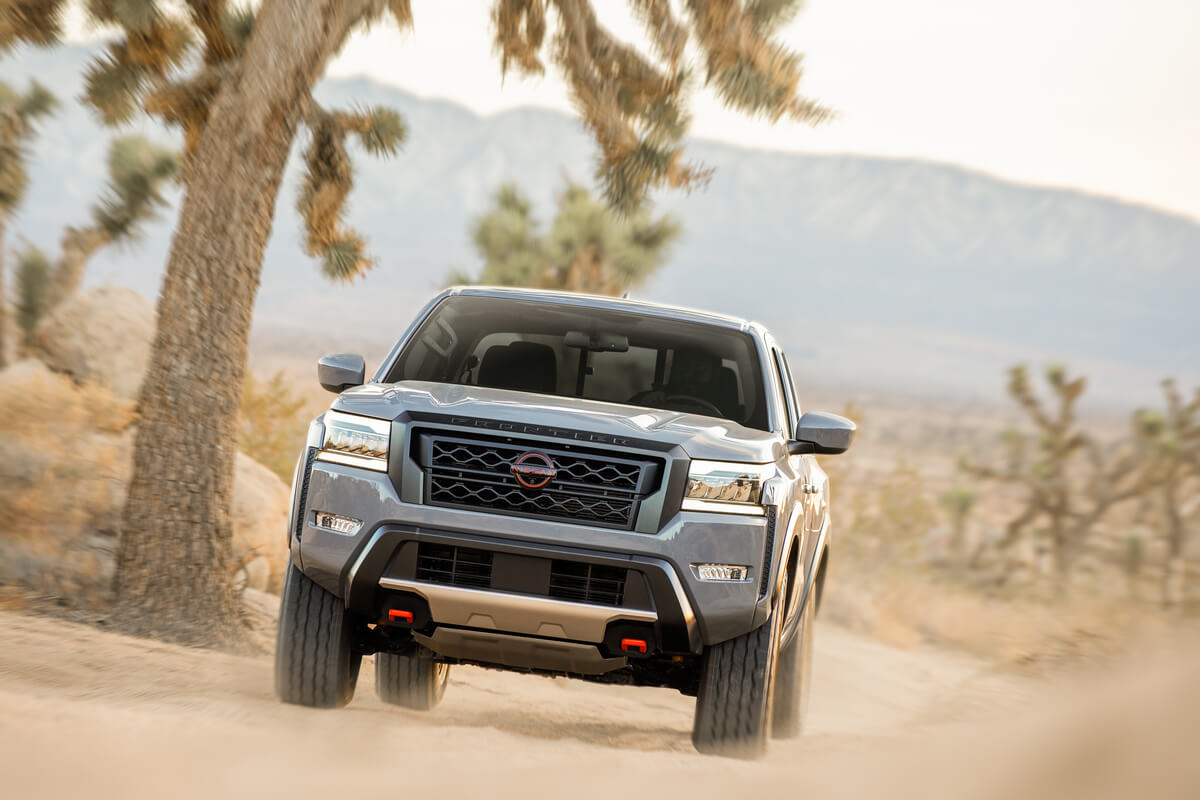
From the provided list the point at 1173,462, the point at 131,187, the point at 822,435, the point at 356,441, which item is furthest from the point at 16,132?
the point at 1173,462

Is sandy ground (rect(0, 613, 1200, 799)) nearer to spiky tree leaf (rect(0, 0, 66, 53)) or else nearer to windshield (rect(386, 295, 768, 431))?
windshield (rect(386, 295, 768, 431))

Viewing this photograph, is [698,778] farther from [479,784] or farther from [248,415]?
[248,415]

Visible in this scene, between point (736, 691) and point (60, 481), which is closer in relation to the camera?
point (736, 691)

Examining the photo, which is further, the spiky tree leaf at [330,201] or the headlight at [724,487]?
the spiky tree leaf at [330,201]

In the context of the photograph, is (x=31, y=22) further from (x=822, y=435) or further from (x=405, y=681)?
(x=822, y=435)

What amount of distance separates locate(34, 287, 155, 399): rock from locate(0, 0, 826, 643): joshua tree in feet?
15.8

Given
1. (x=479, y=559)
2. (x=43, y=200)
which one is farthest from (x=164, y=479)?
(x=43, y=200)

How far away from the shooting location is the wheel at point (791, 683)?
6.90 meters

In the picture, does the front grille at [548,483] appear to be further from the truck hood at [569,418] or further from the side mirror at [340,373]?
the side mirror at [340,373]

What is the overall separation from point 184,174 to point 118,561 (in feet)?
9.95

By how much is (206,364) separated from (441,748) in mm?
5122

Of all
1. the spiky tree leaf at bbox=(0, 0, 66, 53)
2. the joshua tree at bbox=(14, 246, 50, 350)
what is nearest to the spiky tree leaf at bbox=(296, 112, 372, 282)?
the spiky tree leaf at bbox=(0, 0, 66, 53)

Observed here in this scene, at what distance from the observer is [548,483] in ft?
16.1

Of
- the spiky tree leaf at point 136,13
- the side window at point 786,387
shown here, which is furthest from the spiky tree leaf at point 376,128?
the side window at point 786,387
